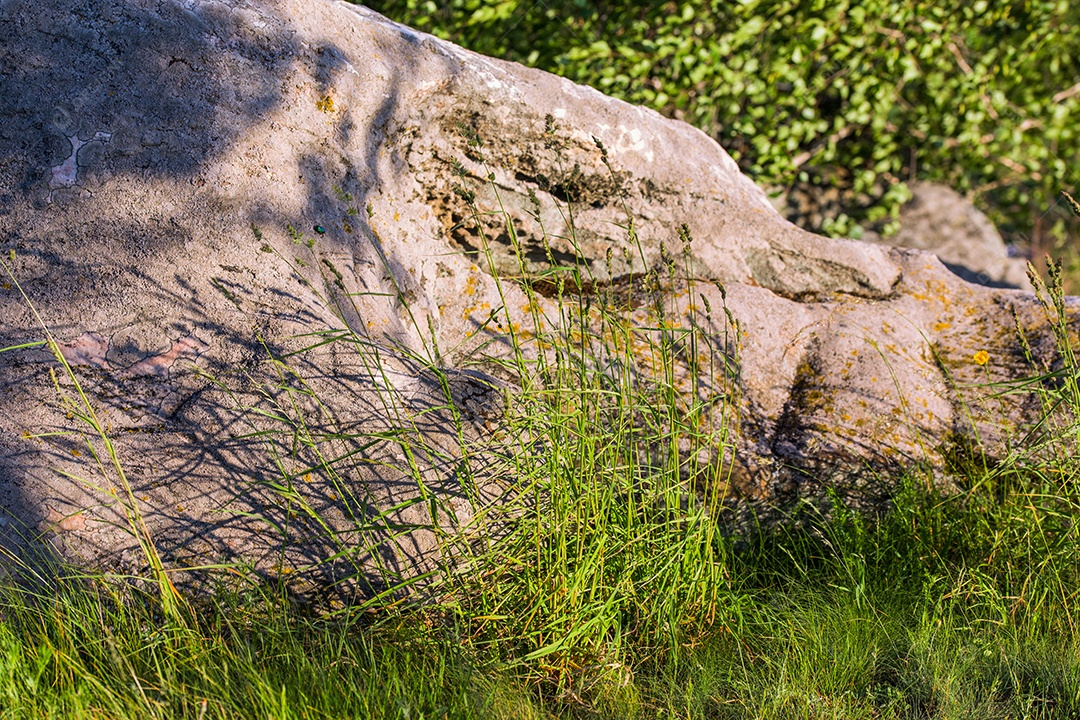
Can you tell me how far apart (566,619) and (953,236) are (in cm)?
551

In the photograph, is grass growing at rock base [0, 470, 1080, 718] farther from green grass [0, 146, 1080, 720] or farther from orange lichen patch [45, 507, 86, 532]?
orange lichen patch [45, 507, 86, 532]

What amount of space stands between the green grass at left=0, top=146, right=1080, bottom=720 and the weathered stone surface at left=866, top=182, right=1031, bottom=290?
162 inches

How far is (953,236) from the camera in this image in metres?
6.63

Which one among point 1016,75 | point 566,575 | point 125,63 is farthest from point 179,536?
point 1016,75

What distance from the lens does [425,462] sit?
259cm

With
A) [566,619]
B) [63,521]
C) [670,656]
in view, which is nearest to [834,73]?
→ [670,656]

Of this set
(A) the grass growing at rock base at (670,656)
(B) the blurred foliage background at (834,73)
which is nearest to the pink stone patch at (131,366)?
(A) the grass growing at rock base at (670,656)

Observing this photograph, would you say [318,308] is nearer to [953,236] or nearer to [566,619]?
[566,619]

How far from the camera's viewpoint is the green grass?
2.12 m

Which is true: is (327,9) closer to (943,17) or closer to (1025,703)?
(1025,703)

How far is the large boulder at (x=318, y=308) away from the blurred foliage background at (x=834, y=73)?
2006 millimetres

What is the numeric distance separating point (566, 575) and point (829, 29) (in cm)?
448

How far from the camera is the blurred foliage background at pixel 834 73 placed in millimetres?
5410

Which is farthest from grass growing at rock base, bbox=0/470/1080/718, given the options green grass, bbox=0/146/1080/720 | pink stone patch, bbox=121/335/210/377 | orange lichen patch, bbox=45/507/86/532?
pink stone patch, bbox=121/335/210/377
